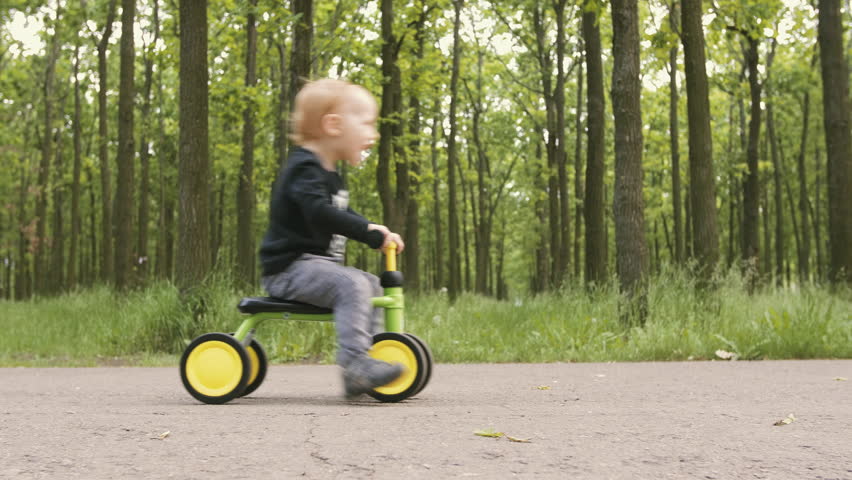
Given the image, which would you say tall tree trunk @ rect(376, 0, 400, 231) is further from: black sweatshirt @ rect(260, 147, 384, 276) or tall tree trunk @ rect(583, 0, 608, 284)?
black sweatshirt @ rect(260, 147, 384, 276)

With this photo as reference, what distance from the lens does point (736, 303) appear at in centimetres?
920

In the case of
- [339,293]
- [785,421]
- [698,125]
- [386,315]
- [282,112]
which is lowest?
[785,421]

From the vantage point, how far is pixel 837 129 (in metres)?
14.7

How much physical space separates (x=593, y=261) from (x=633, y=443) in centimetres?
1254

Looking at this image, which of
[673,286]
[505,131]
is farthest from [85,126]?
[673,286]

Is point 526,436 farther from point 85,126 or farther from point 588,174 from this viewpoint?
point 85,126

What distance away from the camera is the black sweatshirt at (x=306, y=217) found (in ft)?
13.9

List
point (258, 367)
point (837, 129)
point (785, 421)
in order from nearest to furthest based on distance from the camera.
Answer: point (785, 421), point (258, 367), point (837, 129)

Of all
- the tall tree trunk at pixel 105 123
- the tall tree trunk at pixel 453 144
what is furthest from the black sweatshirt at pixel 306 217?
the tall tree trunk at pixel 453 144

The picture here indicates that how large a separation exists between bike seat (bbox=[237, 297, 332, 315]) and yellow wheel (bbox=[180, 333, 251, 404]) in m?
0.20

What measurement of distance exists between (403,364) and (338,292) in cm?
51

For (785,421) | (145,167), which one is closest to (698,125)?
(785,421)

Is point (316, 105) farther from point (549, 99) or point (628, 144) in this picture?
point (549, 99)

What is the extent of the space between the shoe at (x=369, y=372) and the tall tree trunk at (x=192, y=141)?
5.72 metres
